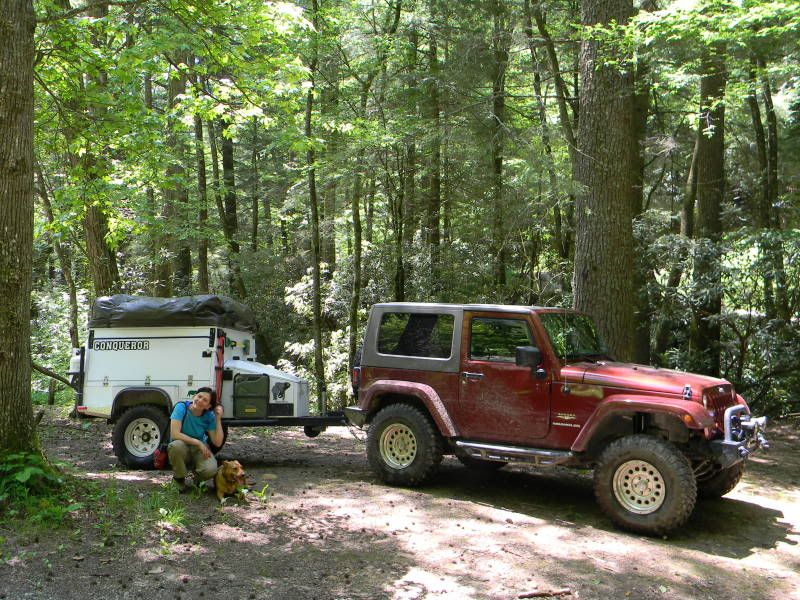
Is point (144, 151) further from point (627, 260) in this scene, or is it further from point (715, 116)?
point (715, 116)

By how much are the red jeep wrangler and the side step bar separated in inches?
0.5

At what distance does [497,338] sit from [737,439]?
258 cm

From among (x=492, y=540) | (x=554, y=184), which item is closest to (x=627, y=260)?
(x=554, y=184)

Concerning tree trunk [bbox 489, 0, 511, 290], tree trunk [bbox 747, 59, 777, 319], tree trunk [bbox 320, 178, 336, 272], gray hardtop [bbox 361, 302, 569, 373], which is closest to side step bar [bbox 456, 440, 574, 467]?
gray hardtop [bbox 361, 302, 569, 373]

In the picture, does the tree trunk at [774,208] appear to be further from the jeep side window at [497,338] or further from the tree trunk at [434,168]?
the jeep side window at [497,338]

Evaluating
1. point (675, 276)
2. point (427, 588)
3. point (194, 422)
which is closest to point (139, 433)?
point (194, 422)

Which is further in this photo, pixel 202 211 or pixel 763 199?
pixel 202 211

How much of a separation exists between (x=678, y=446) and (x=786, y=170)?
14.9 meters

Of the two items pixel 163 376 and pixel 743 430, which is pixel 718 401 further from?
pixel 163 376

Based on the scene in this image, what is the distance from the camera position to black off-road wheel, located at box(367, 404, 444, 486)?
7.67 meters

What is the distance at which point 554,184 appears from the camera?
11.0 m

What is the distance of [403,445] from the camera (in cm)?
793

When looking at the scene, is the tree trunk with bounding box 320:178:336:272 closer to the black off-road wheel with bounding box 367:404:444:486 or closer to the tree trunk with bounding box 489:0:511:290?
the tree trunk with bounding box 489:0:511:290

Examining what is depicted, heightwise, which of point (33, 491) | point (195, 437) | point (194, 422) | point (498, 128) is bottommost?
point (33, 491)
